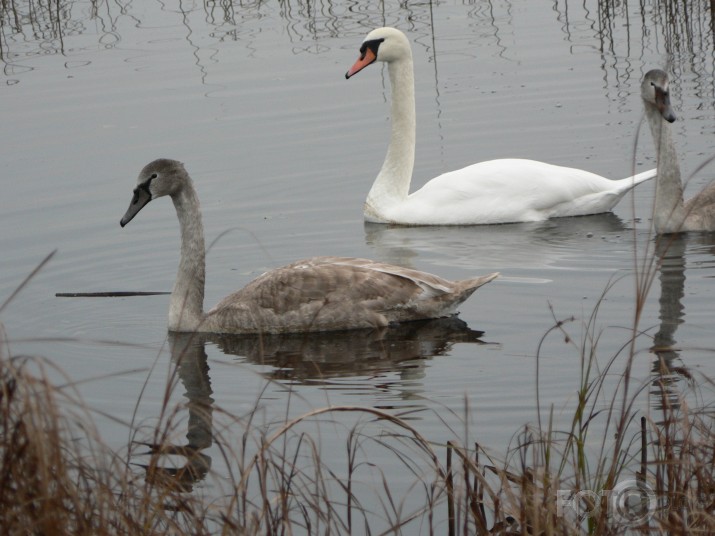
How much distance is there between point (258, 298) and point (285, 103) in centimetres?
597

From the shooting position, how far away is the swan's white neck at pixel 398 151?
420 inches

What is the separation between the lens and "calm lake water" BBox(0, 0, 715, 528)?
270 inches

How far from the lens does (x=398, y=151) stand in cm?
1107

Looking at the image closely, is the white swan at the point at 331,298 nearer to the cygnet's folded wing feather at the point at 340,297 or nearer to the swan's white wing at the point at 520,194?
the cygnet's folded wing feather at the point at 340,297

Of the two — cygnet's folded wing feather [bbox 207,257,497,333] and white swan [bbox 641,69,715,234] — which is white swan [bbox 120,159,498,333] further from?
white swan [bbox 641,69,715,234]

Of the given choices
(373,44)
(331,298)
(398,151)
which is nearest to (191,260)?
(331,298)

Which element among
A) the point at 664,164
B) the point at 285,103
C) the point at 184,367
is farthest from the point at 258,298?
the point at 285,103

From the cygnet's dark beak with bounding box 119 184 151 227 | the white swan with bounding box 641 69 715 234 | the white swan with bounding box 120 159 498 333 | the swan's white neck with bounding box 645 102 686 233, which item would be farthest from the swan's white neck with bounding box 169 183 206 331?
the swan's white neck with bounding box 645 102 686 233

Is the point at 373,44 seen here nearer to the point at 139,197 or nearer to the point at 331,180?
the point at 331,180

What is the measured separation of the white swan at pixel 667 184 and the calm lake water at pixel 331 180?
200 mm

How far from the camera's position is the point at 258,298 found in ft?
26.6

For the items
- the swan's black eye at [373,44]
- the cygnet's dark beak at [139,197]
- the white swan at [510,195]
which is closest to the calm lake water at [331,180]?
the white swan at [510,195]

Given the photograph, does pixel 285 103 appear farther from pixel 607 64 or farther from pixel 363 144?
pixel 607 64

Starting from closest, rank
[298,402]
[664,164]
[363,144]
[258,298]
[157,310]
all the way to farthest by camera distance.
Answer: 1. [298,402]
2. [258,298]
3. [157,310]
4. [664,164]
5. [363,144]
